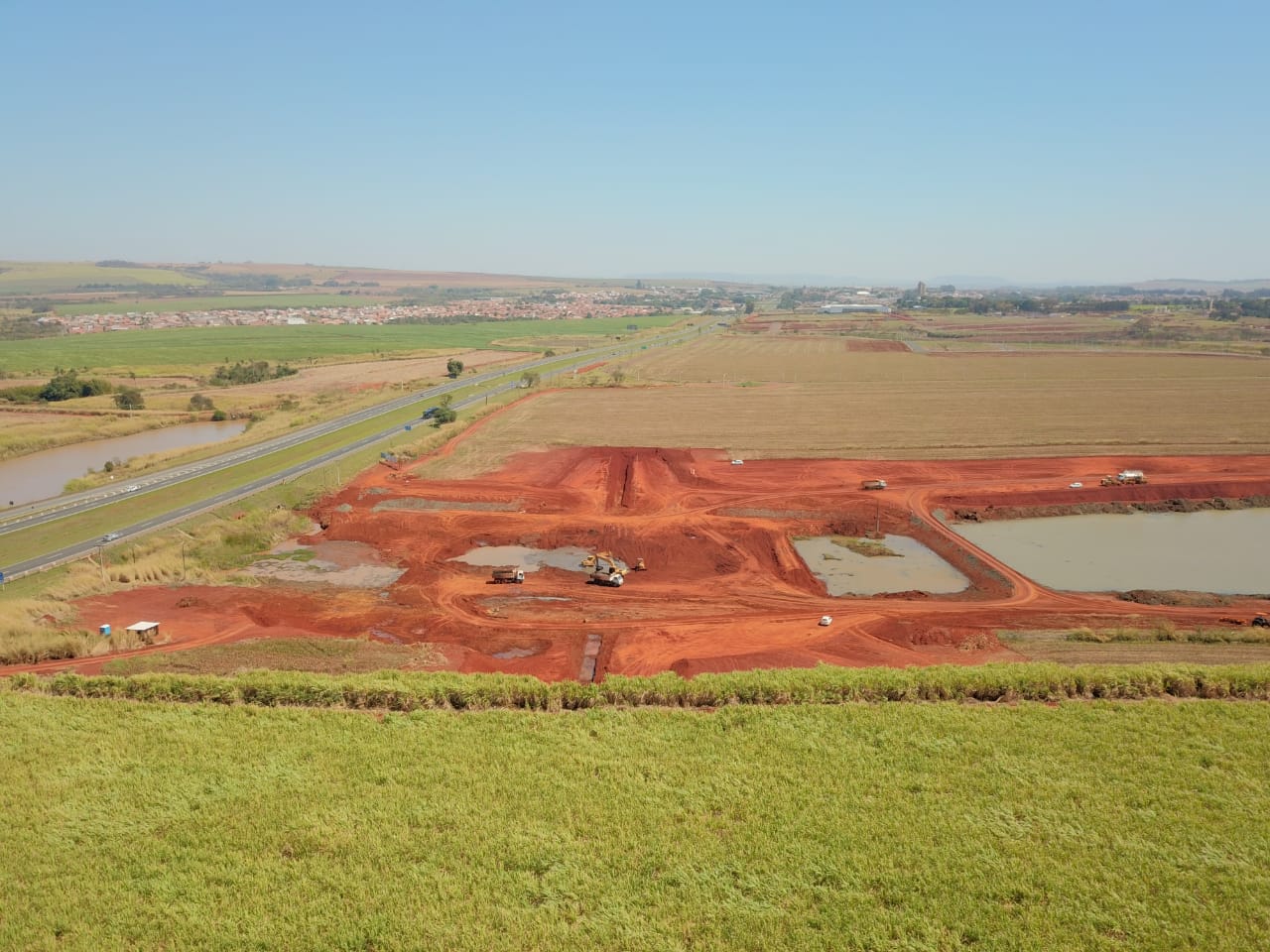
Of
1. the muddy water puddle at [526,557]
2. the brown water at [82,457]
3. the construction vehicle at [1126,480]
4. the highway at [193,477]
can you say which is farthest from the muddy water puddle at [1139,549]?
the brown water at [82,457]

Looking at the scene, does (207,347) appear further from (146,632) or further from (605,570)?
(605,570)

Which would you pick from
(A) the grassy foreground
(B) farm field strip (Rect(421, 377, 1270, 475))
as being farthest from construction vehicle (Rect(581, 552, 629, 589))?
(B) farm field strip (Rect(421, 377, 1270, 475))

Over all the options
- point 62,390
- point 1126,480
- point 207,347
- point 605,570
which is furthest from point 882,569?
point 207,347

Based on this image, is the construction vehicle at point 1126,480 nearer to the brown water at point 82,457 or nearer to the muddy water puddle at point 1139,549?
the muddy water puddle at point 1139,549

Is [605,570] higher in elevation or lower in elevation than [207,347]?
lower

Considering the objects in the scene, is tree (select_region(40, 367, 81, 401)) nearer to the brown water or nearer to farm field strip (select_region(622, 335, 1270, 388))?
the brown water
